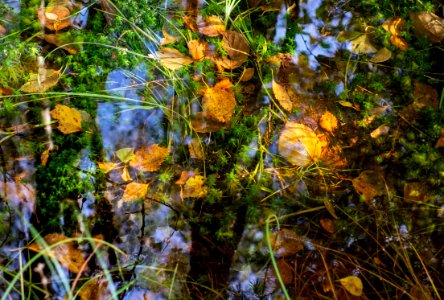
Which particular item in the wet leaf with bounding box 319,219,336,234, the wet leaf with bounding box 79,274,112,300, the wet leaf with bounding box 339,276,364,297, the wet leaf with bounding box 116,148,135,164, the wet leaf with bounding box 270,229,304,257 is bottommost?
the wet leaf with bounding box 339,276,364,297

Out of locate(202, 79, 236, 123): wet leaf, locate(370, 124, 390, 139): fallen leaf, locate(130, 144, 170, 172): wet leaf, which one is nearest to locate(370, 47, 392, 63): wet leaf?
locate(370, 124, 390, 139): fallen leaf

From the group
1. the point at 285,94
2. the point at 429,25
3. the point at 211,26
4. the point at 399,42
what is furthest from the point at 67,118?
the point at 429,25

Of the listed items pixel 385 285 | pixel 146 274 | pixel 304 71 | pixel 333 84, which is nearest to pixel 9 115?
pixel 146 274

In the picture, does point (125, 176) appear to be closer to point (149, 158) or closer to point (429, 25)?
point (149, 158)

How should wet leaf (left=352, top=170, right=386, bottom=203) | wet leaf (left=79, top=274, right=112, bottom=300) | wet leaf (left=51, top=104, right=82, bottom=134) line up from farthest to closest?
wet leaf (left=51, top=104, right=82, bottom=134) → wet leaf (left=352, top=170, right=386, bottom=203) → wet leaf (left=79, top=274, right=112, bottom=300)

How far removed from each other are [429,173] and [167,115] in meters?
1.21

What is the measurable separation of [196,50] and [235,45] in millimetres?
205

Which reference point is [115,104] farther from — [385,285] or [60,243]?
[385,285]

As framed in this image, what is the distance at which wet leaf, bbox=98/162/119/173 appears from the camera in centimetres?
160

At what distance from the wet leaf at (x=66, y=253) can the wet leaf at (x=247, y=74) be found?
1.09m

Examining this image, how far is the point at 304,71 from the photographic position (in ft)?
6.33

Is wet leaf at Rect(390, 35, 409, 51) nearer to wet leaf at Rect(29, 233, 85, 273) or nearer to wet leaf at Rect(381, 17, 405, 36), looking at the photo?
wet leaf at Rect(381, 17, 405, 36)

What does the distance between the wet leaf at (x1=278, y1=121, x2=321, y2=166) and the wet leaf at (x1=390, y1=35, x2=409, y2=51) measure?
73cm

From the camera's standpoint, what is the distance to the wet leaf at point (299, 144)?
5.45ft
